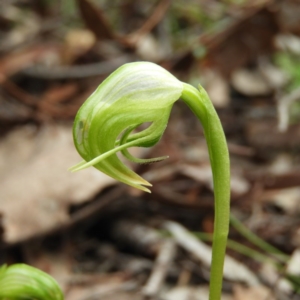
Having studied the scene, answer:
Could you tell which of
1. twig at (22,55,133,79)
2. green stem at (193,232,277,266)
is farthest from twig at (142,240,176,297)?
twig at (22,55,133,79)

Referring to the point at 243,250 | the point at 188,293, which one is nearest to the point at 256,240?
the point at 243,250

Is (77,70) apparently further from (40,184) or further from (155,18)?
(40,184)

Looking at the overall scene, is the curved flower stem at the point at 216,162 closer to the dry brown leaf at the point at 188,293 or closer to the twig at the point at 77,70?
the dry brown leaf at the point at 188,293

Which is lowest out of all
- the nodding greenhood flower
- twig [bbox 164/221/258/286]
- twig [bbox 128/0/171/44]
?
twig [bbox 164/221/258/286]

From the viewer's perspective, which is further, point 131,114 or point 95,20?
point 95,20

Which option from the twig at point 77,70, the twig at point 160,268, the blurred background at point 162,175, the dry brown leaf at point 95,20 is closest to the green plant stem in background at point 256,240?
the blurred background at point 162,175

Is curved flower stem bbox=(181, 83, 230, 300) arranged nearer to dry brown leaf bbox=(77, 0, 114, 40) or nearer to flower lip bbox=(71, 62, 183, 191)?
flower lip bbox=(71, 62, 183, 191)
